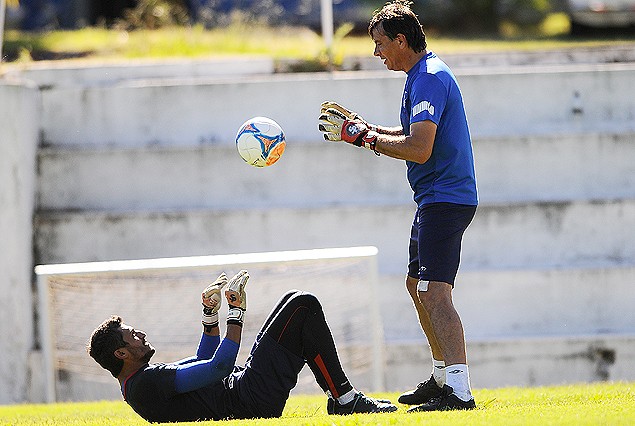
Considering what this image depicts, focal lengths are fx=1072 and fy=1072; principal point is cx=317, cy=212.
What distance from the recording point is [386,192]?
13883mm

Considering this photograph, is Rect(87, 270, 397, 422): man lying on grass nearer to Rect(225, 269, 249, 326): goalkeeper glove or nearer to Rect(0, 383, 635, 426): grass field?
Rect(225, 269, 249, 326): goalkeeper glove

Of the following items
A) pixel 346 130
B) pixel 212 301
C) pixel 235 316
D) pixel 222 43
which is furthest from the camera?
pixel 222 43

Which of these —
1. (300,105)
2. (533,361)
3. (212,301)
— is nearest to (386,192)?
(300,105)

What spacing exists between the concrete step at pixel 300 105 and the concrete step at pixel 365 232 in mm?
1191

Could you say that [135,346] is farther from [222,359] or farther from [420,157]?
[420,157]

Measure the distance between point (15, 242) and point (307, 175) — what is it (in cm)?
375

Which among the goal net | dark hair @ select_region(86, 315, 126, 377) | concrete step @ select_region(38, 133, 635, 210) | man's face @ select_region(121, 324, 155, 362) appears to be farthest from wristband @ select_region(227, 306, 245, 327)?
concrete step @ select_region(38, 133, 635, 210)

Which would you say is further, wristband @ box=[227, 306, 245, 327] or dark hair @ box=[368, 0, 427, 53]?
dark hair @ box=[368, 0, 427, 53]

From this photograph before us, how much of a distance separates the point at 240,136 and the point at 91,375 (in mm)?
4895

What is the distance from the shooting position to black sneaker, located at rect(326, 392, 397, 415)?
23.2 feet

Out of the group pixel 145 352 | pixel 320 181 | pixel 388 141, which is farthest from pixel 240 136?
pixel 320 181

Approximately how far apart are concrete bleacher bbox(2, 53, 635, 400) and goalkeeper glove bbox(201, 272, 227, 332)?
6026 mm

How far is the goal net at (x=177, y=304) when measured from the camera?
11.6 meters

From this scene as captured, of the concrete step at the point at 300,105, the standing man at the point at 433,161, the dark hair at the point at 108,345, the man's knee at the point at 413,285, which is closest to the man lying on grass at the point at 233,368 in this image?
the dark hair at the point at 108,345
